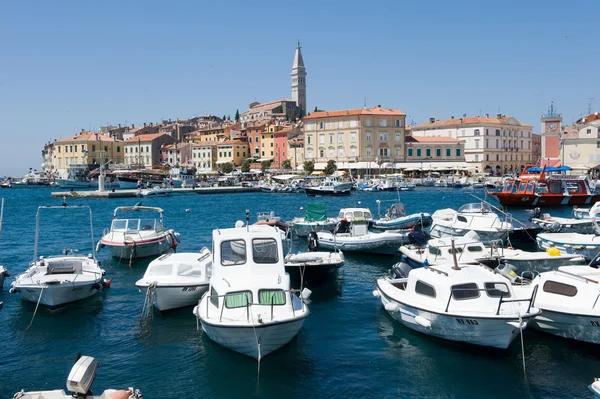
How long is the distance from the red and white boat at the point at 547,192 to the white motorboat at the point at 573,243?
30181 millimetres

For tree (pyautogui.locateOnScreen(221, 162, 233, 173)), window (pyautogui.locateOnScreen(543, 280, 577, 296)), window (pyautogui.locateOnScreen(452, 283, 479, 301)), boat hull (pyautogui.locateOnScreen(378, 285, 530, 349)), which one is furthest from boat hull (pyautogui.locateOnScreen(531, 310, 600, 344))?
tree (pyautogui.locateOnScreen(221, 162, 233, 173))

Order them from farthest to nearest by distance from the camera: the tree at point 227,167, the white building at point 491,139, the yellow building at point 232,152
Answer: the yellow building at point 232,152 → the tree at point 227,167 → the white building at point 491,139

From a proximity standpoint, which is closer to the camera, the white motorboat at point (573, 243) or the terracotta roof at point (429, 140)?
the white motorboat at point (573, 243)

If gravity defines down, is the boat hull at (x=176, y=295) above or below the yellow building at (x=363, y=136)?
below

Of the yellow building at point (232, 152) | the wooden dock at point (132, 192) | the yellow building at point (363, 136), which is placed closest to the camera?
the wooden dock at point (132, 192)

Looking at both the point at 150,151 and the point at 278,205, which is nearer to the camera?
the point at 278,205

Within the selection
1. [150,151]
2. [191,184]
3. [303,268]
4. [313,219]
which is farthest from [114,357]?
[150,151]

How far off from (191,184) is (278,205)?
131ft

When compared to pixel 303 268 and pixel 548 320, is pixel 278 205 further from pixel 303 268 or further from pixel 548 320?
pixel 548 320

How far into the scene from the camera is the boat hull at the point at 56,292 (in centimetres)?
1720

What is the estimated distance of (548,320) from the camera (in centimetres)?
1402

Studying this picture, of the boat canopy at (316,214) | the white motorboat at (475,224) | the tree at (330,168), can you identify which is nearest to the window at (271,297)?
the white motorboat at (475,224)

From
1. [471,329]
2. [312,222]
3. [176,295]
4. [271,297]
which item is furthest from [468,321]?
[312,222]

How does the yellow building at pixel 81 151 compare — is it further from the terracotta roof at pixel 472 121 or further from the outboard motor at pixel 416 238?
the outboard motor at pixel 416 238
